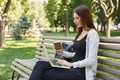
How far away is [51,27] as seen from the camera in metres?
99.2

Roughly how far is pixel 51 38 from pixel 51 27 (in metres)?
92.0

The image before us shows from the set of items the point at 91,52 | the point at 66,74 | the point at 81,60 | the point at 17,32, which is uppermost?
the point at 91,52

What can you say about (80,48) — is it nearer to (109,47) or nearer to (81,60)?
(81,60)

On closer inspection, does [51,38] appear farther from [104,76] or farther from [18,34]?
[18,34]

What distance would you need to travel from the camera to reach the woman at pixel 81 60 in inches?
176

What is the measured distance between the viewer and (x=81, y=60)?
15.2ft

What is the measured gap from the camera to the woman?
4473 mm

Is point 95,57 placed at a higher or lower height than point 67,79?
higher

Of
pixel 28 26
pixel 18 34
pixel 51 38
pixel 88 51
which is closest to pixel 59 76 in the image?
pixel 88 51

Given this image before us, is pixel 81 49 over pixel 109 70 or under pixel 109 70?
over

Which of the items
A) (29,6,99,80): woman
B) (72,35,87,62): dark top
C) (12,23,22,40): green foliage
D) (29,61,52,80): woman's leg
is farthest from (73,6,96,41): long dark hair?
(12,23,22,40): green foliage

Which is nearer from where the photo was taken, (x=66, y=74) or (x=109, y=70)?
(x=109, y=70)

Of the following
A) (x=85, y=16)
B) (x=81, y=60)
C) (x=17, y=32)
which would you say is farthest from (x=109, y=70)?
(x=17, y=32)

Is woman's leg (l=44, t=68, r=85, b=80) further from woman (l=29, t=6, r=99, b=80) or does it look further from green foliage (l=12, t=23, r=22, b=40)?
green foliage (l=12, t=23, r=22, b=40)
